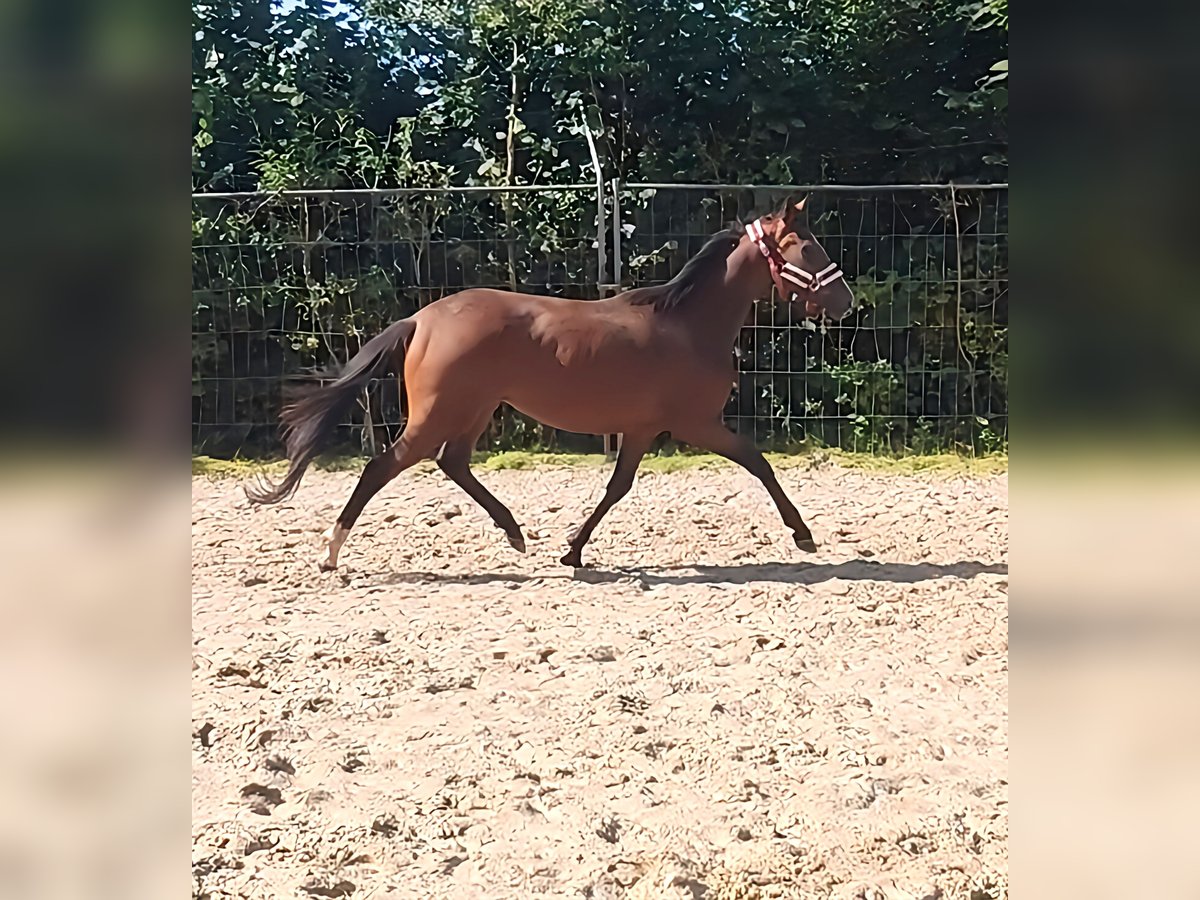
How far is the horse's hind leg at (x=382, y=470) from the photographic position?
17.1ft

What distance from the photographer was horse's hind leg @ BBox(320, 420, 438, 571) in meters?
5.22

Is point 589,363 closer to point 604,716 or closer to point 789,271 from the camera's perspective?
point 789,271

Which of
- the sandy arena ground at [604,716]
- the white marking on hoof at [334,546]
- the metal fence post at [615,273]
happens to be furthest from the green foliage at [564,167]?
the white marking on hoof at [334,546]

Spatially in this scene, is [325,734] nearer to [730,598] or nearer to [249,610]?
[249,610]

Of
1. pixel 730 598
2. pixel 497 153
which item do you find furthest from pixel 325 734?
pixel 497 153

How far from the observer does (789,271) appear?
5402 millimetres

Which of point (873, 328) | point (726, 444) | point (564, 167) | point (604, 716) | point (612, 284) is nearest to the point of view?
point (604, 716)

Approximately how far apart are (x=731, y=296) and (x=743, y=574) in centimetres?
132

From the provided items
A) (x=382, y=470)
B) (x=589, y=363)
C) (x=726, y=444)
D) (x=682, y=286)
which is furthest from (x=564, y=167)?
(x=382, y=470)
